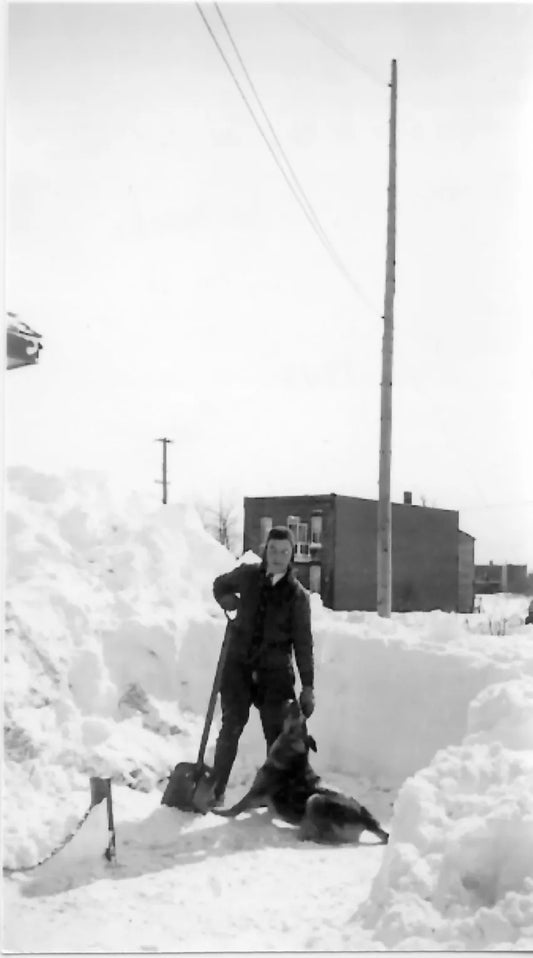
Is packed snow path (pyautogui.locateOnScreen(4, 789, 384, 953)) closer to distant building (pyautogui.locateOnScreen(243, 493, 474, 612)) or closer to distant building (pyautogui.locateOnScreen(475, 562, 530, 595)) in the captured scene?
distant building (pyautogui.locateOnScreen(243, 493, 474, 612))

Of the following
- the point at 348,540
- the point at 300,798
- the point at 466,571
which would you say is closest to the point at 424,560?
the point at 466,571

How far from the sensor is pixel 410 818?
3.49 metres

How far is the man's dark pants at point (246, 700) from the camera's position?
4309mm

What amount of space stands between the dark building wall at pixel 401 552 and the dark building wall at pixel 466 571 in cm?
13

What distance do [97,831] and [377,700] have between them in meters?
1.84

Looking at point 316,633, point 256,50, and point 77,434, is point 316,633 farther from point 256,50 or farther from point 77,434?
point 256,50

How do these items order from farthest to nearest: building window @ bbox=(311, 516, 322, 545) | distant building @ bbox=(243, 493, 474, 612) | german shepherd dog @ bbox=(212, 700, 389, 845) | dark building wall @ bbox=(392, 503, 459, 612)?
1. dark building wall @ bbox=(392, 503, 459, 612)
2. building window @ bbox=(311, 516, 322, 545)
3. distant building @ bbox=(243, 493, 474, 612)
4. german shepherd dog @ bbox=(212, 700, 389, 845)

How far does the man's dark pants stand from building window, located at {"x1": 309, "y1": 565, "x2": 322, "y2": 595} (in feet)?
3.31

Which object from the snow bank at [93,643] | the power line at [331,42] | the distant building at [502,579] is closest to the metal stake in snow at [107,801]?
the snow bank at [93,643]

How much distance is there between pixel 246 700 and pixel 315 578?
1443mm

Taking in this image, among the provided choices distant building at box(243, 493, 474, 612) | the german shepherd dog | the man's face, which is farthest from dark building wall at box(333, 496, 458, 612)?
the german shepherd dog

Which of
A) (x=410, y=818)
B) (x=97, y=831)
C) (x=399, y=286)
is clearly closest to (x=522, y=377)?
(x=399, y=286)

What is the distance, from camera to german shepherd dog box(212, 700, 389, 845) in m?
3.91

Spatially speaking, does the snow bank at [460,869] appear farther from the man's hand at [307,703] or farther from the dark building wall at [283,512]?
the dark building wall at [283,512]
